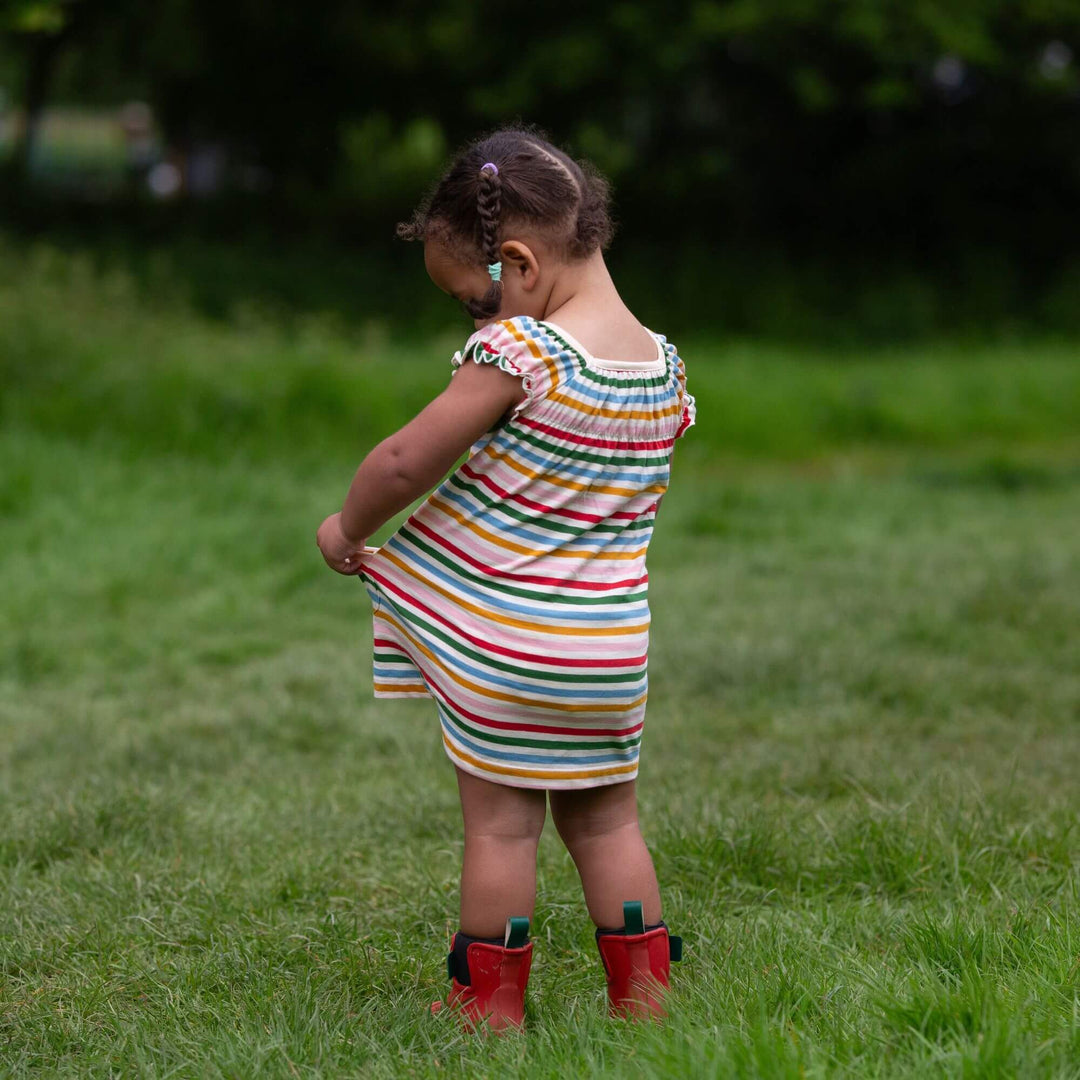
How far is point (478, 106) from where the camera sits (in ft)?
54.0

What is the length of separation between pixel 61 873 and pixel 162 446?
5.75m

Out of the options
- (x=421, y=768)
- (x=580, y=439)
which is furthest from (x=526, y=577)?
(x=421, y=768)

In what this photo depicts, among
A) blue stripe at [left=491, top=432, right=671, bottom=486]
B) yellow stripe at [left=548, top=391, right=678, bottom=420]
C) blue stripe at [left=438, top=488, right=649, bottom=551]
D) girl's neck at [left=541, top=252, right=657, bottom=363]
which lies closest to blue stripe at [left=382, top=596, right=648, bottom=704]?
blue stripe at [left=438, top=488, right=649, bottom=551]

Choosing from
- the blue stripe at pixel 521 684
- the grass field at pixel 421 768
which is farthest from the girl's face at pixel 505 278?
the grass field at pixel 421 768

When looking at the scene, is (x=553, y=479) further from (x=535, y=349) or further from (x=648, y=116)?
(x=648, y=116)

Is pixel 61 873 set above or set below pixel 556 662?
below

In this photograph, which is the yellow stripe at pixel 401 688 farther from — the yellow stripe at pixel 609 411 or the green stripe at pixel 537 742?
the yellow stripe at pixel 609 411

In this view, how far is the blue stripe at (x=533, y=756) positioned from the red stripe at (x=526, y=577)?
0.84 feet

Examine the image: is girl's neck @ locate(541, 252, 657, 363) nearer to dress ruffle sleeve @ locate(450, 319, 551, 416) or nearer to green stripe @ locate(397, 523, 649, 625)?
dress ruffle sleeve @ locate(450, 319, 551, 416)

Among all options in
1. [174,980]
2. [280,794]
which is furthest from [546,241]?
[280,794]

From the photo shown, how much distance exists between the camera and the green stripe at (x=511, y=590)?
7.63 ft

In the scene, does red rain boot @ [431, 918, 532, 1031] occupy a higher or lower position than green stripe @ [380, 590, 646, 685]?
lower

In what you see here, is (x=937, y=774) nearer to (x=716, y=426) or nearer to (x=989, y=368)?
(x=716, y=426)

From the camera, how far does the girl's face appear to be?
7.80 ft
